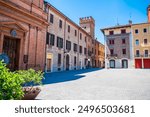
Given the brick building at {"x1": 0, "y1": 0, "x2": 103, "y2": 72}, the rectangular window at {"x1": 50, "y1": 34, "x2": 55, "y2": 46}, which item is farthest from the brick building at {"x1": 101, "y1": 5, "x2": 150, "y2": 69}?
the rectangular window at {"x1": 50, "y1": 34, "x2": 55, "y2": 46}

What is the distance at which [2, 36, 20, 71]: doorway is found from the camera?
11.5 m

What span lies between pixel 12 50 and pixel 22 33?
1873mm

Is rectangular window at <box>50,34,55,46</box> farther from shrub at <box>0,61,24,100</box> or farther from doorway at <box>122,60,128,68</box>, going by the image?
doorway at <box>122,60,128,68</box>

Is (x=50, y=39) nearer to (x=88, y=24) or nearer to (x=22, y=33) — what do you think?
(x=22, y=33)

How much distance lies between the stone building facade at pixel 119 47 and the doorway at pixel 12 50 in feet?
92.4

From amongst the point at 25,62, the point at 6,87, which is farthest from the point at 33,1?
the point at 6,87

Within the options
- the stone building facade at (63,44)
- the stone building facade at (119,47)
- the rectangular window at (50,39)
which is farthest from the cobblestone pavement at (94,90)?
the stone building facade at (119,47)

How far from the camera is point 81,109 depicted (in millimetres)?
3133

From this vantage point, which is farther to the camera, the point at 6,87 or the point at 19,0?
the point at 19,0

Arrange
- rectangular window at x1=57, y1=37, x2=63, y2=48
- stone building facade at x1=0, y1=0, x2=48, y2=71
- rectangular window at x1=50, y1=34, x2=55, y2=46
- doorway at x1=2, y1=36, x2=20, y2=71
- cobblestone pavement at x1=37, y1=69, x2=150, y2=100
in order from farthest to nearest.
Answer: rectangular window at x1=57, y1=37, x2=63, y2=48 → rectangular window at x1=50, y1=34, x2=55, y2=46 → doorway at x1=2, y1=36, x2=20, y2=71 → stone building facade at x1=0, y1=0, x2=48, y2=71 → cobblestone pavement at x1=37, y1=69, x2=150, y2=100

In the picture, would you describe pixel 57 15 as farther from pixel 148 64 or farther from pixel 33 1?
pixel 148 64

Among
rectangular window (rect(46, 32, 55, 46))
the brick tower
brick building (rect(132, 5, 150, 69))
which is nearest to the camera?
rectangular window (rect(46, 32, 55, 46))

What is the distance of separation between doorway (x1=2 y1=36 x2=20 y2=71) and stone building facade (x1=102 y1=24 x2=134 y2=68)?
28.2m

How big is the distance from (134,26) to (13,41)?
103 ft
